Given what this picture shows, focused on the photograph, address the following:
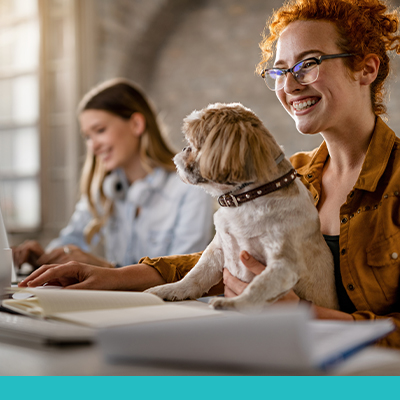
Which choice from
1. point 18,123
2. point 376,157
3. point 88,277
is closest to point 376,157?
point 376,157

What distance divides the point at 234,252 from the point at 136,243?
1645 millimetres

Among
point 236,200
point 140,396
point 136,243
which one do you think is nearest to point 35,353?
point 140,396

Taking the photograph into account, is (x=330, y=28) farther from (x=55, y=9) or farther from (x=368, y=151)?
(x=55, y=9)

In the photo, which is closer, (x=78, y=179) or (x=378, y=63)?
(x=378, y=63)

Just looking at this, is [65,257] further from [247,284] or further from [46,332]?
[46,332]

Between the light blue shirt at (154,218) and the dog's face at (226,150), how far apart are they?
1417 millimetres

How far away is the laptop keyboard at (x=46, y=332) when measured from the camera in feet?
1.76

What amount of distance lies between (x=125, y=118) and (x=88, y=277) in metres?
1.80

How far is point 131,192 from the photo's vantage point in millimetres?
2572

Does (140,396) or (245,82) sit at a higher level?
(245,82)

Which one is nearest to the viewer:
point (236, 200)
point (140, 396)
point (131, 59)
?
point (140, 396)

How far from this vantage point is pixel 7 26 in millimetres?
4266

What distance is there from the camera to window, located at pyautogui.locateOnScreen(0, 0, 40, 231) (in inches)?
167

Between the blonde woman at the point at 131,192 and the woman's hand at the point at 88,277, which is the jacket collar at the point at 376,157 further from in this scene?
the blonde woman at the point at 131,192
